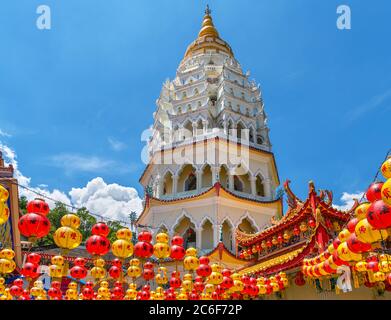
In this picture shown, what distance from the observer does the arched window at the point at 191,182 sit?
25.0m

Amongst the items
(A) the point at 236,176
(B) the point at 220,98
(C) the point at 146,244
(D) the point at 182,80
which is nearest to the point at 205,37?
(D) the point at 182,80

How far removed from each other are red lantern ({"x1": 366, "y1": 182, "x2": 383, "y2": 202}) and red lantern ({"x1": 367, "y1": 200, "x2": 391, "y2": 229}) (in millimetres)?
140

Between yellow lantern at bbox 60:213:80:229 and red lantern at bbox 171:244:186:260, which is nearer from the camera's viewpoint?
yellow lantern at bbox 60:213:80:229

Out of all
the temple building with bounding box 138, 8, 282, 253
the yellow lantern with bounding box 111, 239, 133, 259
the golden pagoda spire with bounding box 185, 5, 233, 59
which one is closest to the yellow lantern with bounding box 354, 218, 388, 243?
the yellow lantern with bounding box 111, 239, 133, 259

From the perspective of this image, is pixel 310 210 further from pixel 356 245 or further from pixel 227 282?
pixel 356 245

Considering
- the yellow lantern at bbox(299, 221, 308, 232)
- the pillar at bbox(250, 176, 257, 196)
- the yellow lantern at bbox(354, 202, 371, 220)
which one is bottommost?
the yellow lantern at bbox(354, 202, 371, 220)

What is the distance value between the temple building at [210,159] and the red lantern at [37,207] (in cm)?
1301

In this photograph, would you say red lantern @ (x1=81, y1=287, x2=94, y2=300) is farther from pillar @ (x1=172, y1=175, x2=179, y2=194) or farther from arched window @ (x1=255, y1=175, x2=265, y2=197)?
arched window @ (x1=255, y1=175, x2=265, y2=197)

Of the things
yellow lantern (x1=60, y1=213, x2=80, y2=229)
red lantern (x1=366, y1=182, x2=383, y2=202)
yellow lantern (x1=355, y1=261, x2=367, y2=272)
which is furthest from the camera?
yellow lantern (x1=355, y1=261, x2=367, y2=272)

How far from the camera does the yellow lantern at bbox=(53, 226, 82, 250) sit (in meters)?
9.17

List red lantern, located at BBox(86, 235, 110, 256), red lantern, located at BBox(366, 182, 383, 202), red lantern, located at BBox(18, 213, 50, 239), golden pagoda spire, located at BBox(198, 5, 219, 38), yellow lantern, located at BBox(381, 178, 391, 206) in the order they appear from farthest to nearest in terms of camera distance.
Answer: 1. golden pagoda spire, located at BBox(198, 5, 219, 38)
2. red lantern, located at BBox(86, 235, 110, 256)
3. red lantern, located at BBox(18, 213, 50, 239)
4. red lantern, located at BBox(366, 182, 383, 202)
5. yellow lantern, located at BBox(381, 178, 391, 206)

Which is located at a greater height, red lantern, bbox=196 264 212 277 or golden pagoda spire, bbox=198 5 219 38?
golden pagoda spire, bbox=198 5 219 38
